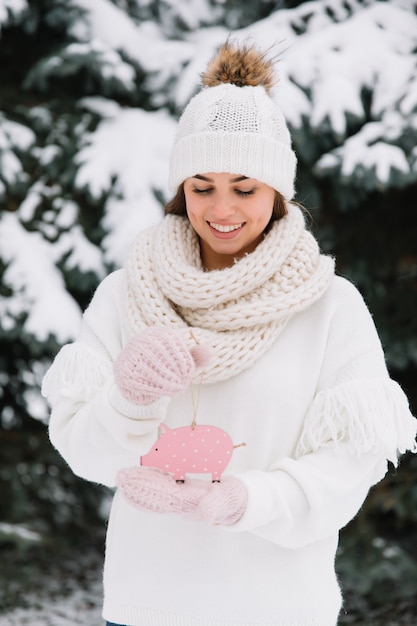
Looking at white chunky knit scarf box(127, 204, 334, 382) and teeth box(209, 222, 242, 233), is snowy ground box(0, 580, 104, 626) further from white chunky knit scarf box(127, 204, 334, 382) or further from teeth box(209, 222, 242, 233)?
teeth box(209, 222, 242, 233)

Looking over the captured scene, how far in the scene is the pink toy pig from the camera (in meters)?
1.52

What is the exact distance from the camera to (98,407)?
1.55 meters

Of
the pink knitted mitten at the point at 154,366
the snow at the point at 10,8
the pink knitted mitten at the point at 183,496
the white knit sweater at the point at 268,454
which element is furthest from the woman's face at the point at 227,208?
the snow at the point at 10,8

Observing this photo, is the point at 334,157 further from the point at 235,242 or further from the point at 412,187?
the point at 235,242

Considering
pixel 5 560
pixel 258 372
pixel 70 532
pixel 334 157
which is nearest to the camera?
pixel 258 372

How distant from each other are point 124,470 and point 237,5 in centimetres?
338

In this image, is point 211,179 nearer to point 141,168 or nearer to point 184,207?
point 184,207

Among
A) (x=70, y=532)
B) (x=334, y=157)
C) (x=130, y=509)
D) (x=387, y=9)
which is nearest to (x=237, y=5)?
(x=387, y=9)

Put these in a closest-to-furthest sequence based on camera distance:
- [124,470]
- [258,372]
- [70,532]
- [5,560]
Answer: [124,470] → [258,372] → [5,560] → [70,532]

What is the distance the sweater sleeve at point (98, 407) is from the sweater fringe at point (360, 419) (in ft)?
0.91

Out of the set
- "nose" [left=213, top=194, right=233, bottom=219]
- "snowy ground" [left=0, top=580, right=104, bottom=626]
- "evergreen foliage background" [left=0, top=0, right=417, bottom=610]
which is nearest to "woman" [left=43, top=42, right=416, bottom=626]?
"nose" [left=213, top=194, right=233, bottom=219]

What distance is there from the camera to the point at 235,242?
66.2 inches

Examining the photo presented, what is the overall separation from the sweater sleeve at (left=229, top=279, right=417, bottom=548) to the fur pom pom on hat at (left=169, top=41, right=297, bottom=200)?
0.32 m

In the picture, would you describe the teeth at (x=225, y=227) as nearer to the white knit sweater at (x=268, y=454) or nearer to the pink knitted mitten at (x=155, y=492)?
the white knit sweater at (x=268, y=454)
